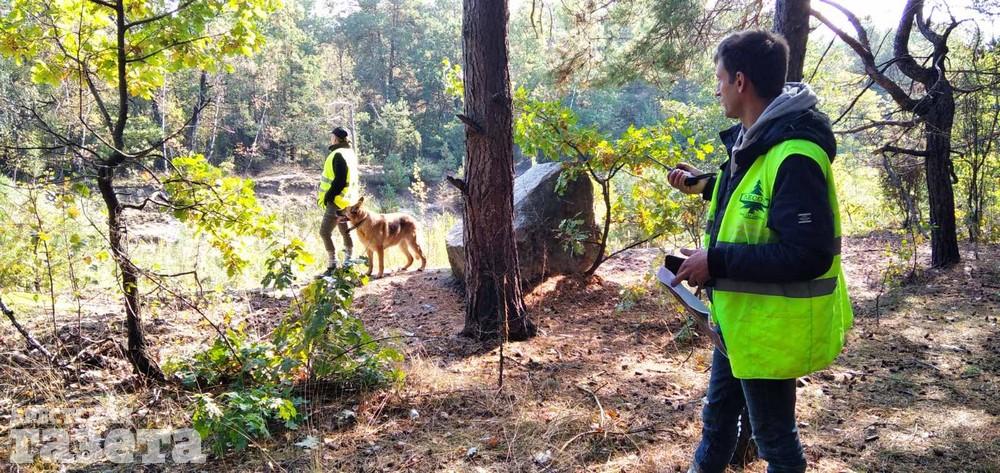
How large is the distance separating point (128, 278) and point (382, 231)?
4360mm

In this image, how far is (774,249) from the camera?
1627mm

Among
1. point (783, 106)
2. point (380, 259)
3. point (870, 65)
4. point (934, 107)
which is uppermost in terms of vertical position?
point (870, 65)

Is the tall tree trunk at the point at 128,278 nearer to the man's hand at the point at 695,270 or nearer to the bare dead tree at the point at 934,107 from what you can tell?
the man's hand at the point at 695,270

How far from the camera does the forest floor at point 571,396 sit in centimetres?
286

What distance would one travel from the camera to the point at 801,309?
1.69m

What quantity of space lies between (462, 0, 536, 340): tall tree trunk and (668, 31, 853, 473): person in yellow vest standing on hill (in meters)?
2.59

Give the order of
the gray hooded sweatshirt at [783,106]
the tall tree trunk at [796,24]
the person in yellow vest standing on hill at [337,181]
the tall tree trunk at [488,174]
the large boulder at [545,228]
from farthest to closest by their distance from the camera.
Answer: the person in yellow vest standing on hill at [337,181], the large boulder at [545,228], the tall tree trunk at [488,174], the tall tree trunk at [796,24], the gray hooded sweatshirt at [783,106]

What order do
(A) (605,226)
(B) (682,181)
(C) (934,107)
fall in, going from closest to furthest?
(B) (682,181) < (A) (605,226) < (C) (934,107)

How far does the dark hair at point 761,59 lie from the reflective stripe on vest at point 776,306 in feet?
0.87

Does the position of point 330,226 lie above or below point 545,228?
above

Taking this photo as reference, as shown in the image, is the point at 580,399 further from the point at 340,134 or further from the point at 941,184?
the point at 941,184

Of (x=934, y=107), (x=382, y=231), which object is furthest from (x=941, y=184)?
(x=382, y=231)

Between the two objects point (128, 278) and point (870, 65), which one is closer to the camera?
point (128, 278)

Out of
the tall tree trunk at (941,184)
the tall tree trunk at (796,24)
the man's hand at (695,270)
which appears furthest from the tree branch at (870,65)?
the man's hand at (695,270)
